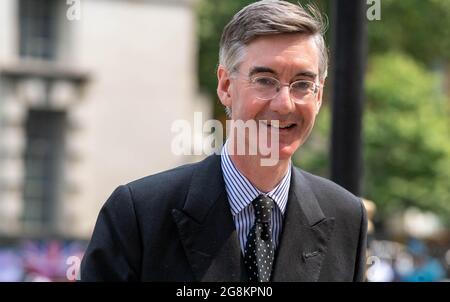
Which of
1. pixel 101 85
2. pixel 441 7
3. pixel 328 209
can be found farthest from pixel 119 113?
pixel 328 209

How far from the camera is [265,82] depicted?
2529 mm

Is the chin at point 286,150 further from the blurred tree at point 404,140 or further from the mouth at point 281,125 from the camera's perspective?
the blurred tree at point 404,140

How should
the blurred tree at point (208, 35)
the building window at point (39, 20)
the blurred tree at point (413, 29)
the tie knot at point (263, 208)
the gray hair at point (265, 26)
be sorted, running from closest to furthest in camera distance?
the gray hair at point (265, 26) < the tie knot at point (263, 208) < the building window at point (39, 20) < the blurred tree at point (413, 29) < the blurred tree at point (208, 35)

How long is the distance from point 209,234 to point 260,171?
193 mm

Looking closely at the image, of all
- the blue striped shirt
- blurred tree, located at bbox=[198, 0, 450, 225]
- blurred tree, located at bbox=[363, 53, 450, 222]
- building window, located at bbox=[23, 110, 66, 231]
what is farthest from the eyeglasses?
blurred tree, located at bbox=[363, 53, 450, 222]

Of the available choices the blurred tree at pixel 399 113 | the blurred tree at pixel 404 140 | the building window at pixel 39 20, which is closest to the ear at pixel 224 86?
the building window at pixel 39 20

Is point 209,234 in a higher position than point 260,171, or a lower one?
lower

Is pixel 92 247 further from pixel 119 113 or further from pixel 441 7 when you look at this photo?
pixel 441 7

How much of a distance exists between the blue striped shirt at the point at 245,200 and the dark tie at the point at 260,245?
2 centimetres

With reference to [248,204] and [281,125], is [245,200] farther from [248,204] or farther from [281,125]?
[281,125]

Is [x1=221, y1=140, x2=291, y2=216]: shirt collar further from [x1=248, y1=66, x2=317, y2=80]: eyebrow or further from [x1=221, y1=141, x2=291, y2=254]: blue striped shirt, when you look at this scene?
[x1=248, y1=66, x2=317, y2=80]: eyebrow

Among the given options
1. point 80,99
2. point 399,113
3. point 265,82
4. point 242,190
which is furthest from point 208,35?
point 265,82

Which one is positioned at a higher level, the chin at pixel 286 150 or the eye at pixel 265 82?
the eye at pixel 265 82

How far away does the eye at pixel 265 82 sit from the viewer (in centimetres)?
253
